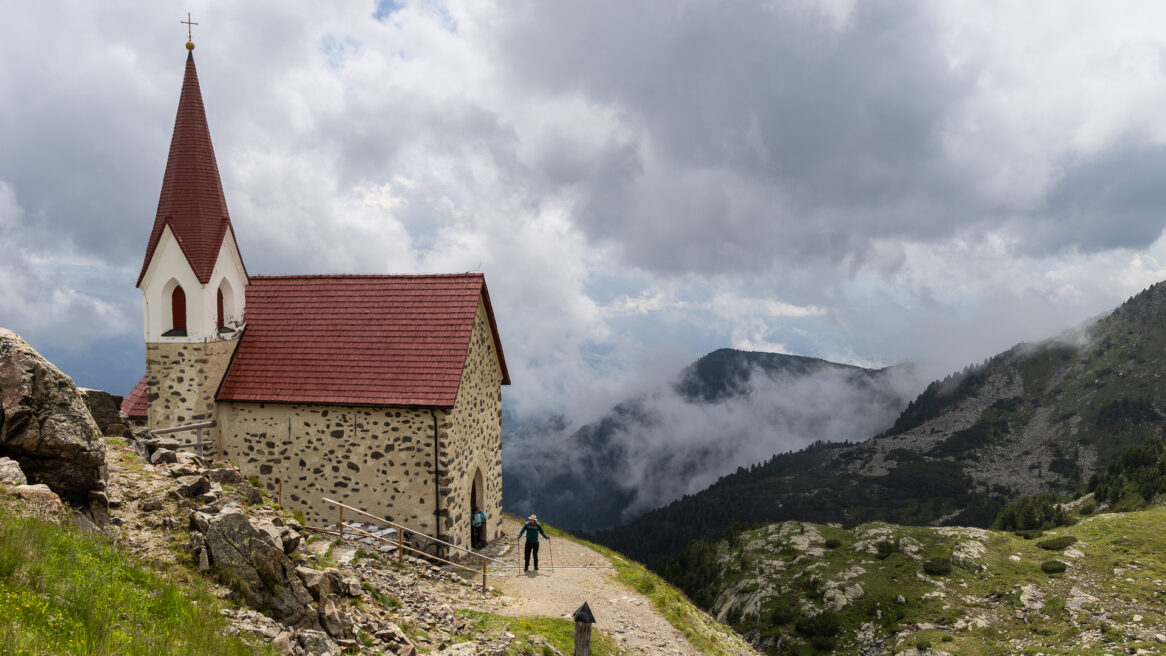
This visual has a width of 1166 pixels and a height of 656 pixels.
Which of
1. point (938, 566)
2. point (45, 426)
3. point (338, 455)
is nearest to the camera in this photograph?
point (45, 426)

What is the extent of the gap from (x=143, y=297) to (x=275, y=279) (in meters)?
4.86

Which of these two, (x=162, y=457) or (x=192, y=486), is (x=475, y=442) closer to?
(x=162, y=457)

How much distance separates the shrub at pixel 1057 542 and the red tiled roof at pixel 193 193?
60.6 m

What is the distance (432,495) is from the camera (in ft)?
72.9

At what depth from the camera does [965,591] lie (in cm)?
4756

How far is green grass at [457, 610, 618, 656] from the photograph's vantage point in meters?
14.6

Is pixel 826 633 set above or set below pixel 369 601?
below

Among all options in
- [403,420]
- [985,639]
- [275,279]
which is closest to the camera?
[403,420]

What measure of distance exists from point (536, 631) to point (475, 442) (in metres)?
10.4

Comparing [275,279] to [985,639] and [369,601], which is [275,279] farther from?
[985,639]

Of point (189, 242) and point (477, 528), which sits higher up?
point (189, 242)

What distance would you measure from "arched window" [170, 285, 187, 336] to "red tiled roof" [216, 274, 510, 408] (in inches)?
83.9

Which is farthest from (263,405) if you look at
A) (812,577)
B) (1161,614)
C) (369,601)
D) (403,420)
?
(812,577)

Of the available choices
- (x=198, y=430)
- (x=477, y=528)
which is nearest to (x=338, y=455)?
(x=198, y=430)
